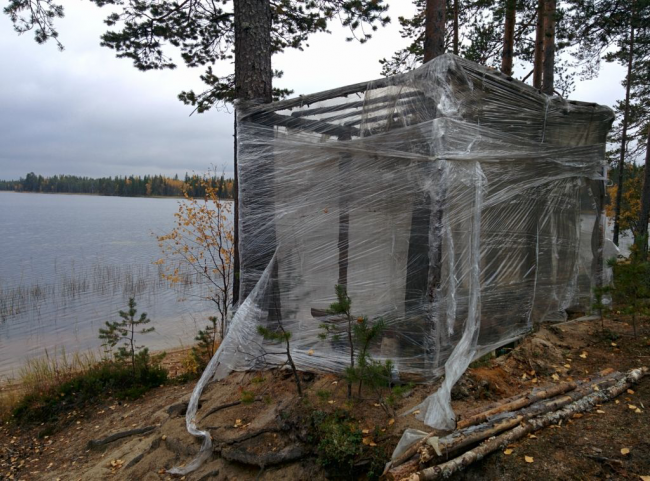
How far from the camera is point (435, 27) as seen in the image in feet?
18.1

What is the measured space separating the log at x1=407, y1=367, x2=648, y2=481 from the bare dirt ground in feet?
0.18

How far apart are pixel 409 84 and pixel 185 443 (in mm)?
3684

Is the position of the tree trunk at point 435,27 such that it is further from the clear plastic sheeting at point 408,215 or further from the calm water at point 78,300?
the calm water at point 78,300

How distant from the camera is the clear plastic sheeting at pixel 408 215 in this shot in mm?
3516

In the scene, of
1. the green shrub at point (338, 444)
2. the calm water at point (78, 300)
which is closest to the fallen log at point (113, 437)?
the green shrub at point (338, 444)

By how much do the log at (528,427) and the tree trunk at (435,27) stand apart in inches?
170

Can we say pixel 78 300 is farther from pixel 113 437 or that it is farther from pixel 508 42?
pixel 508 42

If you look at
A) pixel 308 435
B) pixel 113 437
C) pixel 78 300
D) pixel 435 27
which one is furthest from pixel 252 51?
pixel 78 300

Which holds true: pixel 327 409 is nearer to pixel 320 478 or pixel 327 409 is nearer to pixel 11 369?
pixel 320 478

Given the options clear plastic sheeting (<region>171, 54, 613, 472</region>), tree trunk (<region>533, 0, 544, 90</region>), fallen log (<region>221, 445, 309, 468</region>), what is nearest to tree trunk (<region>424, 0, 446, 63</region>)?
clear plastic sheeting (<region>171, 54, 613, 472</region>)

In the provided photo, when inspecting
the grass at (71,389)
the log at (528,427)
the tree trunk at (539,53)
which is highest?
the tree trunk at (539,53)

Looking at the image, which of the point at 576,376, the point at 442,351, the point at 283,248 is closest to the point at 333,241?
the point at 283,248

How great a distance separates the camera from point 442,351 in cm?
354

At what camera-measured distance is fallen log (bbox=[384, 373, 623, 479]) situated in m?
2.43
